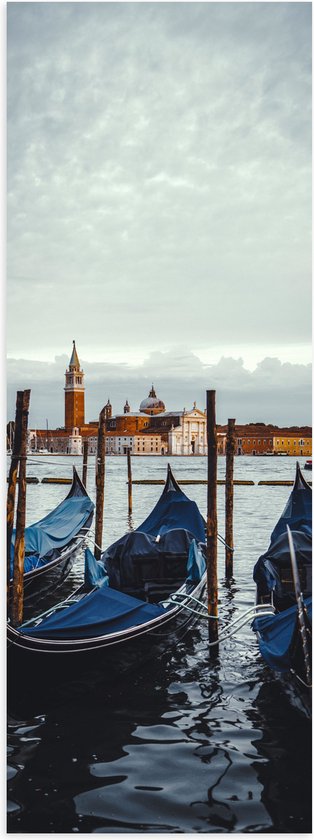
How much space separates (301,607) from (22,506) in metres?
2.26

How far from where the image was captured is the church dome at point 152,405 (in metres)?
87.1

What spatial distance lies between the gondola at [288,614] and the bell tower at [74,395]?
7426cm

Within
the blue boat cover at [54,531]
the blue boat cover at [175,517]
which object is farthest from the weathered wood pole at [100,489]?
the blue boat cover at [175,517]

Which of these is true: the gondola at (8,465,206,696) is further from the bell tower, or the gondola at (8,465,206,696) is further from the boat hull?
the bell tower

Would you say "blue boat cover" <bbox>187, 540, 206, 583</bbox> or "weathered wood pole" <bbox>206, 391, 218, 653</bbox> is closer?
"weathered wood pole" <bbox>206, 391, 218, 653</bbox>

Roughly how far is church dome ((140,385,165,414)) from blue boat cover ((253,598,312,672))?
82.8 meters

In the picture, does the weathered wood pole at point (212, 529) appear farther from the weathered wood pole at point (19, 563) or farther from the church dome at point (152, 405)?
the church dome at point (152, 405)

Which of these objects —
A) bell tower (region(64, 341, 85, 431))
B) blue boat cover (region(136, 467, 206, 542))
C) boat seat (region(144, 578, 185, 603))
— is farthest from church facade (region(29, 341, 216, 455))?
boat seat (region(144, 578, 185, 603))

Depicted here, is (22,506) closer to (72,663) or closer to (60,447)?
(72,663)

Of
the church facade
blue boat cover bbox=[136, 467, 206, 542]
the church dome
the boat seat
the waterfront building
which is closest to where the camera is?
the boat seat

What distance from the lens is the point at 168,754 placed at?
3295 millimetres

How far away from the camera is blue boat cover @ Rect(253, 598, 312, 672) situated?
11.8 ft

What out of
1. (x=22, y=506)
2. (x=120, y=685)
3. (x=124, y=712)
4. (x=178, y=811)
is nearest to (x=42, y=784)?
(x=178, y=811)

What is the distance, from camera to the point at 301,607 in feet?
10.6
